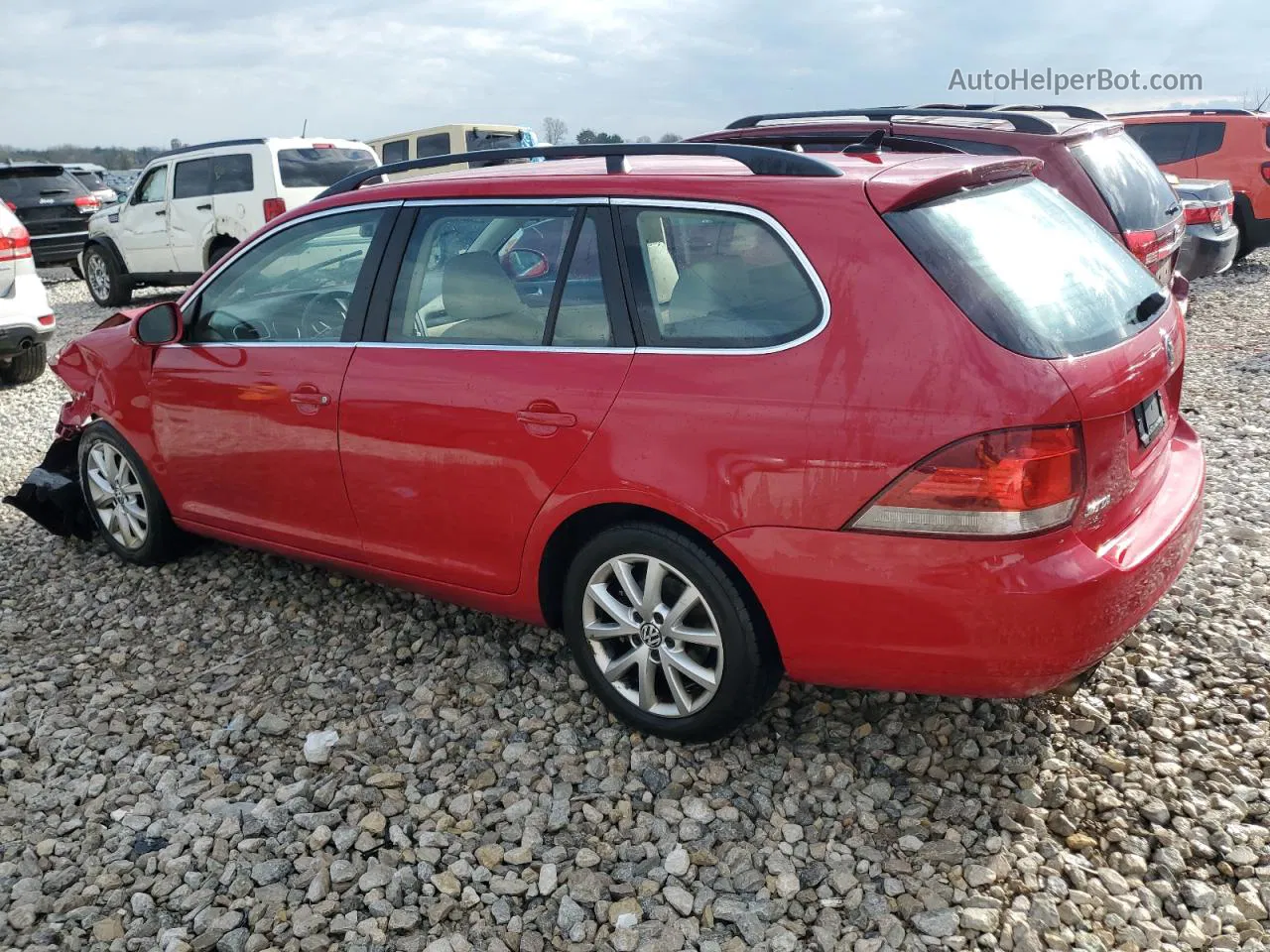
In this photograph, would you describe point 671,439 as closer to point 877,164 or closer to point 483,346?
point 483,346

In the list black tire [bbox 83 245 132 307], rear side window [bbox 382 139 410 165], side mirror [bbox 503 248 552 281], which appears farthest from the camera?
rear side window [bbox 382 139 410 165]

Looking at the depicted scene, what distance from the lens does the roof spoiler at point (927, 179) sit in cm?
278

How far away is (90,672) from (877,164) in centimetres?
327

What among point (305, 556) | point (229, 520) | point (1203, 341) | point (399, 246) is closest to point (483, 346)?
point (399, 246)

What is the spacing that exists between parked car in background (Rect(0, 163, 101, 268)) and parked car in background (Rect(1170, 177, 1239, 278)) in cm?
1516

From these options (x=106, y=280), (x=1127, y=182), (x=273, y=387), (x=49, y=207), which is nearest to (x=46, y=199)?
(x=49, y=207)

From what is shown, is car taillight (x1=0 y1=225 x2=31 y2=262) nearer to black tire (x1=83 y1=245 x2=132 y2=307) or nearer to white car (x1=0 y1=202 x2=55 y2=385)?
white car (x1=0 y1=202 x2=55 y2=385)

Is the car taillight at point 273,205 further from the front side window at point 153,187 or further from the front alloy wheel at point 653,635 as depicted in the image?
the front alloy wheel at point 653,635

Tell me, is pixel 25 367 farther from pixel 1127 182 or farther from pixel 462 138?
pixel 462 138

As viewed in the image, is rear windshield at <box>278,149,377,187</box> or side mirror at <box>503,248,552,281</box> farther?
rear windshield at <box>278,149,377,187</box>

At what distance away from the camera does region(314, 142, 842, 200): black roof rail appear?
297cm

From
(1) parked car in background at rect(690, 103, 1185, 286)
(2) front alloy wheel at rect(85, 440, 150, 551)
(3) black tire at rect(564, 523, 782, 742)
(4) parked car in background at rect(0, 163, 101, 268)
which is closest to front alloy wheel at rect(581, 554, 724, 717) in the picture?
(3) black tire at rect(564, 523, 782, 742)

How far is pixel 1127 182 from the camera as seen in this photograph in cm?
603

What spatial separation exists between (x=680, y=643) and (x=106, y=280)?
13.8 metres
